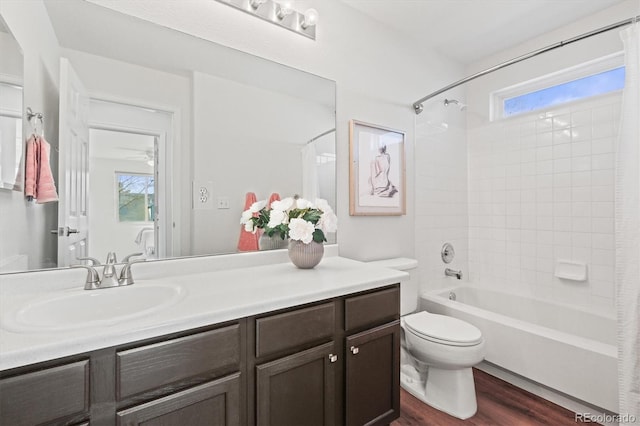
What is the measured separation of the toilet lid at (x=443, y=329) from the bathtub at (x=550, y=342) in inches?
13.4

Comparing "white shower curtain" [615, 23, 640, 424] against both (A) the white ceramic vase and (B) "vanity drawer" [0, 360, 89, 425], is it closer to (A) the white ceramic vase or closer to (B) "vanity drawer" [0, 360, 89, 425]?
(A) the white ceramic vase

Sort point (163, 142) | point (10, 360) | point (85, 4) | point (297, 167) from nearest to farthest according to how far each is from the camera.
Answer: point (10, 360)
point (85, 4)
point (163, 142)
point (297, 167)

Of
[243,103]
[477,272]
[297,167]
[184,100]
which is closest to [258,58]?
[243,103]

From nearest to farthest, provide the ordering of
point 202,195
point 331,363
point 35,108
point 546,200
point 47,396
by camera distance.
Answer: point 47,396, point 35,108, point 331,363, point 202,195, point 546,200

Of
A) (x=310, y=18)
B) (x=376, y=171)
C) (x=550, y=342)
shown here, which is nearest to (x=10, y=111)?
(x=310, y=18)

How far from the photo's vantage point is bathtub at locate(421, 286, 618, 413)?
159 cm

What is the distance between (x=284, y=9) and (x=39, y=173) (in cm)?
141

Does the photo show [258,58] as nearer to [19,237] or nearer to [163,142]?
[163,142]

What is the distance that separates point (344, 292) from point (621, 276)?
4.50 ft

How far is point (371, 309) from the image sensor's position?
134 cm

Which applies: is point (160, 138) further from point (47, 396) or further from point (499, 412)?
point (499, 412)

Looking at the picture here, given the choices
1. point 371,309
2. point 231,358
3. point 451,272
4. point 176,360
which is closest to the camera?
point 176,360

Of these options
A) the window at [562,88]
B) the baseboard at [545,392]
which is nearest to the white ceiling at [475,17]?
the window at [562,88]

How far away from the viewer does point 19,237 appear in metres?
1.06
